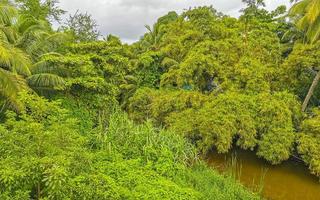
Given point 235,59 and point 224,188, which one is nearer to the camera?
point 224,188

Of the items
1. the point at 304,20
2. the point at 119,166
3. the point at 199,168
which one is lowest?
the point at 199,168

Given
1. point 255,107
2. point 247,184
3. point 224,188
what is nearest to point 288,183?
point 247,184

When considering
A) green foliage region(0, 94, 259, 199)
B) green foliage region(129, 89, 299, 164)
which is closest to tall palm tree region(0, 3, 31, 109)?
green foliage region(0, 94, 259, 199)

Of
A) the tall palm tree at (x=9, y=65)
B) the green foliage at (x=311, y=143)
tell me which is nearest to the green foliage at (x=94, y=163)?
the tall palm tree at (x=9, y=65)

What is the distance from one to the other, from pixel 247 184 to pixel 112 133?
480 cm

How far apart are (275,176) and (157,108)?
5.12m

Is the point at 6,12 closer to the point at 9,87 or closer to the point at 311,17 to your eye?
the point at 9,87

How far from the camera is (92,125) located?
12.2 metres

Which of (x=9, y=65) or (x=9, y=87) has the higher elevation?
(x=9, y=65)

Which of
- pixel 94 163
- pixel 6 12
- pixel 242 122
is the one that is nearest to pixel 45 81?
pixel 6 12

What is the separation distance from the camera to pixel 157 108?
15.2 m

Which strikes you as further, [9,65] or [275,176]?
[275,176]

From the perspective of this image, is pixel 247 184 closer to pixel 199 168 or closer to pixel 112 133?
pixel 199 168

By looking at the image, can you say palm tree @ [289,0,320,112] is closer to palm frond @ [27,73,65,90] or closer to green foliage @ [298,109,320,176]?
green foliage @ [298,109,320,176]
